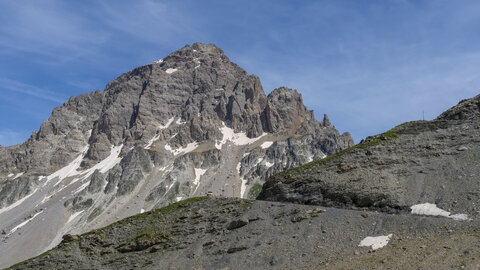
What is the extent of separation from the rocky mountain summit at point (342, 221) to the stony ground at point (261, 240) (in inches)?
3.9

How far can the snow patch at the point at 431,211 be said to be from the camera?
3289 centimetres

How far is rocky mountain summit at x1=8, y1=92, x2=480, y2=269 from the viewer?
31109 mm

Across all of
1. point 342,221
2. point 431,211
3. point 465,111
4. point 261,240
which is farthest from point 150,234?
point 465,111

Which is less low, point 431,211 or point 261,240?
point 431,211

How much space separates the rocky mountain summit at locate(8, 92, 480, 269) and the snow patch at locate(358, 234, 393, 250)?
9cm

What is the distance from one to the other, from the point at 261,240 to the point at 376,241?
10.4 meters

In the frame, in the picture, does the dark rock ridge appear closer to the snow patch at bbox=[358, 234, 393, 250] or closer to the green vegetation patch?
the snow patch at bbox=[358, 234, 393, 250]

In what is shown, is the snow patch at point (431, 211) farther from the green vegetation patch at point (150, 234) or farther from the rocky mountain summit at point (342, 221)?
the green vegetation patch at point (150, 234)

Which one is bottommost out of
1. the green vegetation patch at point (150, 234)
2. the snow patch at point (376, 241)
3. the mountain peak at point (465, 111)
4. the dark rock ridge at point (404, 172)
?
the snow patch at point (376, 241)

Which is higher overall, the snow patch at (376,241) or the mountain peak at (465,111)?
the mountain peak at (465,111)

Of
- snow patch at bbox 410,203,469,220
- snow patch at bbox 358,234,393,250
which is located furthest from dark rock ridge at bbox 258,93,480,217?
snow patch at bbox 358,234,393,250

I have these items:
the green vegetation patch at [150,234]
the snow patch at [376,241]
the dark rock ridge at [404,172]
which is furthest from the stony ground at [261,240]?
the dark rock ridge at [404,172]

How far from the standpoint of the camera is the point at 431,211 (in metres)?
35.1

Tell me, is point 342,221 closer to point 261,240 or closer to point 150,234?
point 261,240
